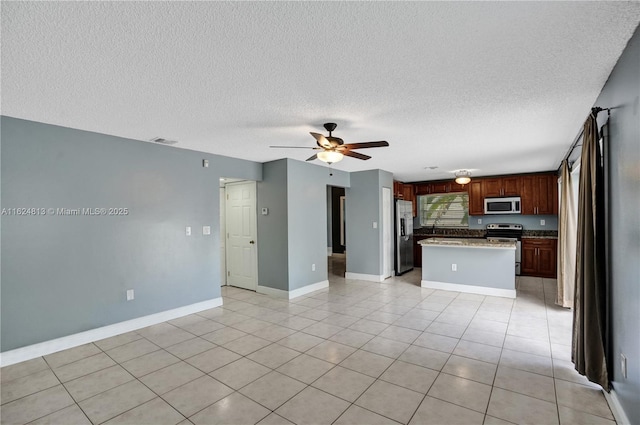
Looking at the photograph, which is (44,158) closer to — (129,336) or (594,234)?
(129,336)

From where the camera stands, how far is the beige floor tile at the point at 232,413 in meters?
2.15

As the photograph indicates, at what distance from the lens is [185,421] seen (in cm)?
215

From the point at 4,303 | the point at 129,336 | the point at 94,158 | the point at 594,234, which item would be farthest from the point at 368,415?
the point at 94,158

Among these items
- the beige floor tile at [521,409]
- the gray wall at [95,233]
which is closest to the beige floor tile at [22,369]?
the gray wall at [95,233]

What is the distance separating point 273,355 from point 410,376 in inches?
52.6

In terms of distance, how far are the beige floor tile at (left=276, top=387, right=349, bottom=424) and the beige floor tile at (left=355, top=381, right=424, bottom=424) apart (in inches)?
7.1

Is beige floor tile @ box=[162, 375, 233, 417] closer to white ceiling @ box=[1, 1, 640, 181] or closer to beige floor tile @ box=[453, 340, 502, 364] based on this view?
beige floor tile @ box=[453, 340, 502, 364]

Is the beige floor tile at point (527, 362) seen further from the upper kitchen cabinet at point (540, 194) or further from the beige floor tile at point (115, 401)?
the upper kitchen cabinet at point (540, 194)

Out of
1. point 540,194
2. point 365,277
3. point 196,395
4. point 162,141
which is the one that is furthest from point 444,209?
point 196,395

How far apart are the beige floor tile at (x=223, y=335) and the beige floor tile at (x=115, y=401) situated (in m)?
0.97

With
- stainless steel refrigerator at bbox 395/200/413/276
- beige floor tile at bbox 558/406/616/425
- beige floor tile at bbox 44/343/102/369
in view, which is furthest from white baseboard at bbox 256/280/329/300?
beige floor tile at bbox 558/406/616/425

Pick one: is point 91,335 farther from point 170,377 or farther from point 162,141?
point 162,141

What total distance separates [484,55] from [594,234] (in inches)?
62.3

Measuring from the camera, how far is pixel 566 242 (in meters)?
4.46
